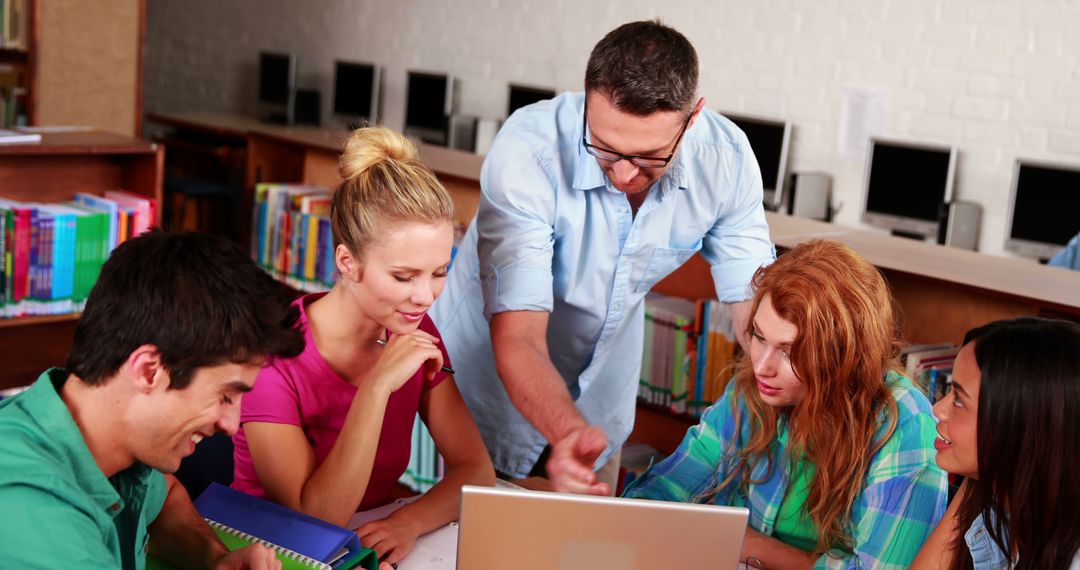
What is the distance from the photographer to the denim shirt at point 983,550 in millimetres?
1448

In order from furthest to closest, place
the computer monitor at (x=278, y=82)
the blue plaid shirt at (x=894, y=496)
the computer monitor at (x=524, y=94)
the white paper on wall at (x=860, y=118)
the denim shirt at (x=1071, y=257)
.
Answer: the computer monitor at (x=278, y=82), the computer monitor at (x=524, y=94), the white paper on wall at (x=860, y=118), the denim shirt at (x=1071, y=257), the blue plaid shirt at (x=894, y=496)

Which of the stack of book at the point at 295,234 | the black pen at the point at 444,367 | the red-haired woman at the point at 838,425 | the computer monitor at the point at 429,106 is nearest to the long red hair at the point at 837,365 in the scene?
the red-haired woman at the point at 838,425

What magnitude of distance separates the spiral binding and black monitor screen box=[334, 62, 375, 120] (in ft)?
17.8

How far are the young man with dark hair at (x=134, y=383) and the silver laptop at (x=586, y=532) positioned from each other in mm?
305

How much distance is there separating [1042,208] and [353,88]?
13.9ft

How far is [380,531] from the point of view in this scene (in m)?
1.62

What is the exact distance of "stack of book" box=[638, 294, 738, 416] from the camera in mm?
3059

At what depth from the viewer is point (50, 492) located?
44.2 inches

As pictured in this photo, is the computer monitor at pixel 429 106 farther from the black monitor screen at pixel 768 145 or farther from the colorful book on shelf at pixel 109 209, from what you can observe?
the colorful book on shelf at pixel 109 209

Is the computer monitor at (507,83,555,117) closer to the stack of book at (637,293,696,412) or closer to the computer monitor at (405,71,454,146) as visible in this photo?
the computer monitor at (405,71,454,146)

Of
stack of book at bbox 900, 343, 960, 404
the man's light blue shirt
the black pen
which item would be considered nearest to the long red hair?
the man's light blue shirt

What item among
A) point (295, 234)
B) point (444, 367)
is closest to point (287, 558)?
point (444, 367)

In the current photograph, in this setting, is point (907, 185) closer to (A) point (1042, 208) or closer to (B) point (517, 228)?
(A) point (1042, 208)

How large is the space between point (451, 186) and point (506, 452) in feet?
5.24
